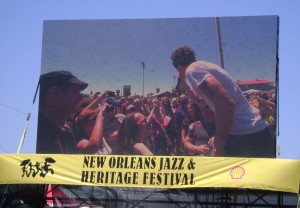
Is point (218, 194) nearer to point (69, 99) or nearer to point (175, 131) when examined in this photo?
point (175, 131)

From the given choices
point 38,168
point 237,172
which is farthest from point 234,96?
point 38,168

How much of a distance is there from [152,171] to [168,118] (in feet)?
18.5

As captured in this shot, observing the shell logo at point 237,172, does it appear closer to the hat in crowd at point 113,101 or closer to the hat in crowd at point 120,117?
the hat in crowd at point 120,117

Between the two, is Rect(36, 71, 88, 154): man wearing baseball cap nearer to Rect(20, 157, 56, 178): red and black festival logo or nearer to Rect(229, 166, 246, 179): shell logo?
Rect(20, 157, 56, 178): red and black festival logo

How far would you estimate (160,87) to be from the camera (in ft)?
66.0

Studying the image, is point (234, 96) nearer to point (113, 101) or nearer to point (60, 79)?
point (113, 101)

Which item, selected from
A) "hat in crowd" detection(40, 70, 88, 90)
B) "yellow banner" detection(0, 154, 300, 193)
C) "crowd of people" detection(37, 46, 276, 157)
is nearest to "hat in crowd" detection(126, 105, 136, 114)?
"crowd of people" detection(37, 46, 276, 157)

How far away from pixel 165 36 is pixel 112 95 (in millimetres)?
2892

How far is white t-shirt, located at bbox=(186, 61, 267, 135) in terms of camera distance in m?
19.3

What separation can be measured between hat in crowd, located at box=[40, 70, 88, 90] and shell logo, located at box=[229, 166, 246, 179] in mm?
8546

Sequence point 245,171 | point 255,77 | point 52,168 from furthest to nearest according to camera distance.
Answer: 1. point 255,77
2. point 52,168
3. point 245,171

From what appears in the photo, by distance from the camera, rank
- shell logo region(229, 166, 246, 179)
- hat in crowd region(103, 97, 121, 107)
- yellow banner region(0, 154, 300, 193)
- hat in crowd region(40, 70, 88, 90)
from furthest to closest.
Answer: hat in crowd region(40, 70, 88, 90)
hat in crowd region(103, 97, 121, 107)
shell logo region(229, 166, 246, 179)
yellow banner region(0, 154, 300, 193)

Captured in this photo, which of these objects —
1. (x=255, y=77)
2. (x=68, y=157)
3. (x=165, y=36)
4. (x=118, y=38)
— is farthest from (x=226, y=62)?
(x=68, y=157)

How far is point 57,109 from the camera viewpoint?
67.4 ft
